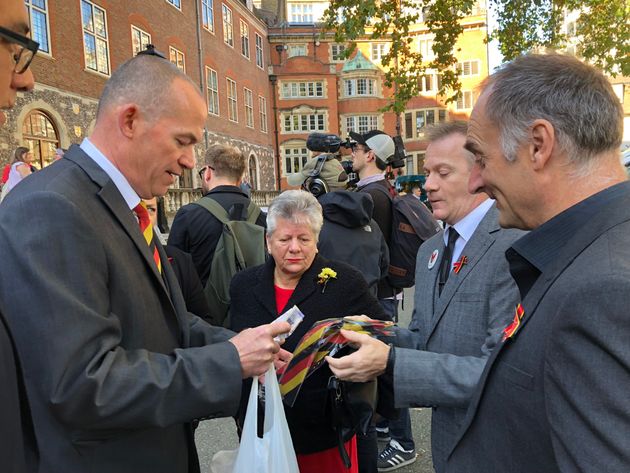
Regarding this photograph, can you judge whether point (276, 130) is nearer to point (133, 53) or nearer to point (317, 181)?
point (133, 53)

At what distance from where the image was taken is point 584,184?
1184 mm

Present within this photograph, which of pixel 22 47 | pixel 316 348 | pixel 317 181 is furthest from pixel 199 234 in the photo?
pixel 22 47

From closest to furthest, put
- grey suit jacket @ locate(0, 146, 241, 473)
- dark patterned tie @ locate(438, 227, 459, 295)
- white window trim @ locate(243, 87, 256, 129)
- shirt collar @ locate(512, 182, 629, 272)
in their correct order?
1. shirt collar @ locate(512, 182, 629, 272)
2. grey suit jacket @ locate(0, 146, 241, 473)
3. dark patterned tie @ locate(438, 227, 459, 295)
4. white window trim @ locate(243, 87, 256, 129)

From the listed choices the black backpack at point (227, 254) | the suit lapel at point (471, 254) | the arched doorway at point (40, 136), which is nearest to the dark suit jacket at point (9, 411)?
the suit lapel at point (471, 254)

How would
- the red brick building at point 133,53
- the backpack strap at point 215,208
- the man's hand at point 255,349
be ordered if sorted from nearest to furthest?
1. the man's hand at point 255,349
2. the backpack strap at point 215,208
3. the red brick building at point 133,53

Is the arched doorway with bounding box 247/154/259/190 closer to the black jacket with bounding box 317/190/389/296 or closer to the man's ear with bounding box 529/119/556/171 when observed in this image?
the black jacket with bounding box 317/190/389/296

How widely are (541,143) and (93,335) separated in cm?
133

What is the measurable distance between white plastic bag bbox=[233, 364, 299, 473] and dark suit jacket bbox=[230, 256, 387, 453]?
21.9 inches

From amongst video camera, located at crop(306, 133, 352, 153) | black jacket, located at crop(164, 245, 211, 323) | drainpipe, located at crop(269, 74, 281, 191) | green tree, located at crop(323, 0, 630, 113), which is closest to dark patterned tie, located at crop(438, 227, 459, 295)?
black jacket, located at crop(164, 245, 211, 323)

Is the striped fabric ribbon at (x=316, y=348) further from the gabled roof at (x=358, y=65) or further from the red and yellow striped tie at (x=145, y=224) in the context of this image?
the gabled roof at (x=358, y=65)

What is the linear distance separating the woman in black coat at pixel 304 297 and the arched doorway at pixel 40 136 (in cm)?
1291

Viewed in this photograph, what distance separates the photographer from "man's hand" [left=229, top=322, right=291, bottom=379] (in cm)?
163

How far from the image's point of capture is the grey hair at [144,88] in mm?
1711

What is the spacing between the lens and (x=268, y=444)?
6.21 feet
